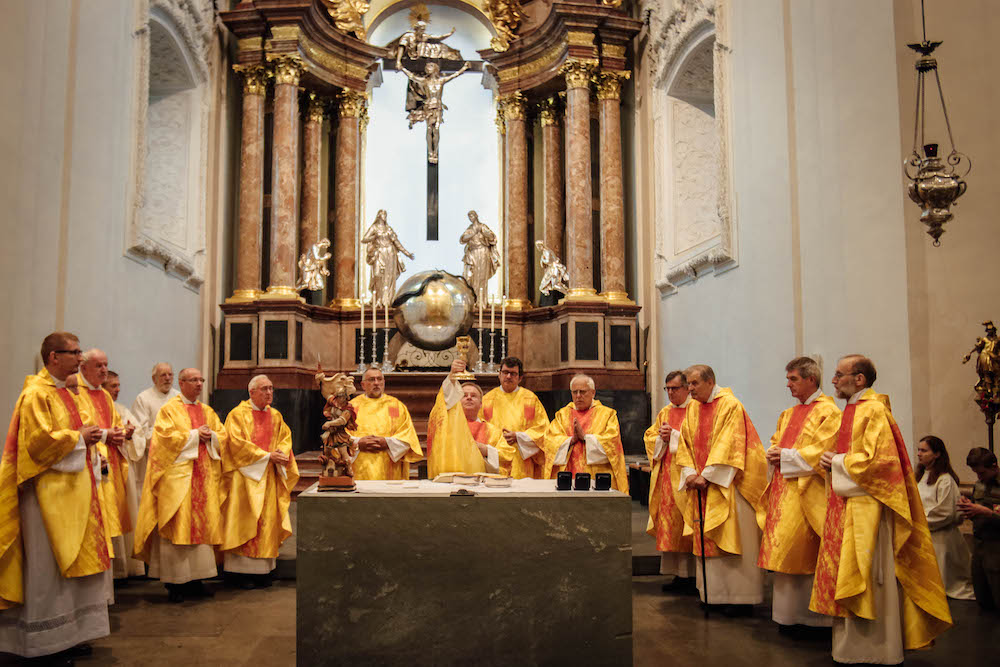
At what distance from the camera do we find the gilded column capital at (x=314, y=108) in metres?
12.0

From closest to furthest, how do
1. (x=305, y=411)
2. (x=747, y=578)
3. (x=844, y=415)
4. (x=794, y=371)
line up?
(x=844, y=415) < (x=794, y=371) < (x=747, y=578) < (x=305, y=411)

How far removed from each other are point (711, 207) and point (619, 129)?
1.78 meters

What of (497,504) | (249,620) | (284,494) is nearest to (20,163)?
(284,494)

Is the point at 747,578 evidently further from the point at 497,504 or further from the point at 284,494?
the point at 284,494

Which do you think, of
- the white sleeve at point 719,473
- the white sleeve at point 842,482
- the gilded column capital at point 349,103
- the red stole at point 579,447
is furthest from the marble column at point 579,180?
the white sleeve at point 842,482

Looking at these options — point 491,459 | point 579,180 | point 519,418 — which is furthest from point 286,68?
point 491,459

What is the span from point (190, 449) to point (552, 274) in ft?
21.3

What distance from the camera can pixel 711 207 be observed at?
10703 mm

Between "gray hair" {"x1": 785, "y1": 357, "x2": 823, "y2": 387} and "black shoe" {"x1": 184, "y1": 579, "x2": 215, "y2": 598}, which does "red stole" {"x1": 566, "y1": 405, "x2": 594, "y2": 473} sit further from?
"black shoe" {"x1": 184, "y1": 579, "x2": 215, "y2": 598}

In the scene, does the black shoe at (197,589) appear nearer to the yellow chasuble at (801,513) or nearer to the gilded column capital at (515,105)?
the yellow chasuble at (801,513)

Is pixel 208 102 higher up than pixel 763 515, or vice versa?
pixel 208 102

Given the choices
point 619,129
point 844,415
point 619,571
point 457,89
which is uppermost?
point 457,89

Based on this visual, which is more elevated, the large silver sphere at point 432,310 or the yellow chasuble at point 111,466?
the large silver sphere at point 432,310

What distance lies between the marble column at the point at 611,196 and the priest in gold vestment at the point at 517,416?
460cm
